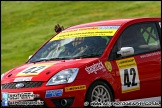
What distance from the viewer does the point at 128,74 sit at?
328 inches

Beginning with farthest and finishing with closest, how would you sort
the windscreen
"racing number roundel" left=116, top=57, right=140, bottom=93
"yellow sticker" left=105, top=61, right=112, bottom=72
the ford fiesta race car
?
the windscreen
"racing number roundel" left=116, top=57, right=140, bottom=93
"yellow sticker" left=105, top=61, right=112, bottom=72
the ford fiesta race car

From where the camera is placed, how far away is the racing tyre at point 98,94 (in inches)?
299

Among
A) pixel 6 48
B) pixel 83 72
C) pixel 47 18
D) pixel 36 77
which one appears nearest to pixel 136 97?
pixel 83 72

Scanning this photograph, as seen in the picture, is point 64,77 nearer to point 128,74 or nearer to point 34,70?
point 34,70

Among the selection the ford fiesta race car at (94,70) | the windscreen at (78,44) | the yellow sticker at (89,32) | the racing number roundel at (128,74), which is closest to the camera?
the ford fiesta race car at (94,70)

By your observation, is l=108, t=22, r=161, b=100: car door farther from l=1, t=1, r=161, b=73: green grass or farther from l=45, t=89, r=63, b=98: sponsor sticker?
l=1, t=1, r=161, b=73: green grass

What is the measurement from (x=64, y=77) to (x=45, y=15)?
46569 millimetres

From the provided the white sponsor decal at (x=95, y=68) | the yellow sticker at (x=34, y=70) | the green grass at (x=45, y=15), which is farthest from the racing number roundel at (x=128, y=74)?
the green grass at (x=45, y=15)

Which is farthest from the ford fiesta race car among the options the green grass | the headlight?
the green grass

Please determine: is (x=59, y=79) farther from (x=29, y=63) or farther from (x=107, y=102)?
(x=29, y=63)

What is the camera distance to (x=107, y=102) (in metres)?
7.82

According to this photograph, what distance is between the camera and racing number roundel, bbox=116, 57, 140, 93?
823cm

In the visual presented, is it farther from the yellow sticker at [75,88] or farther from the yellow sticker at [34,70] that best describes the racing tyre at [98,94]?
the yellow sticker at [34,70]

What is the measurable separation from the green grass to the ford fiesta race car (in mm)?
26401
